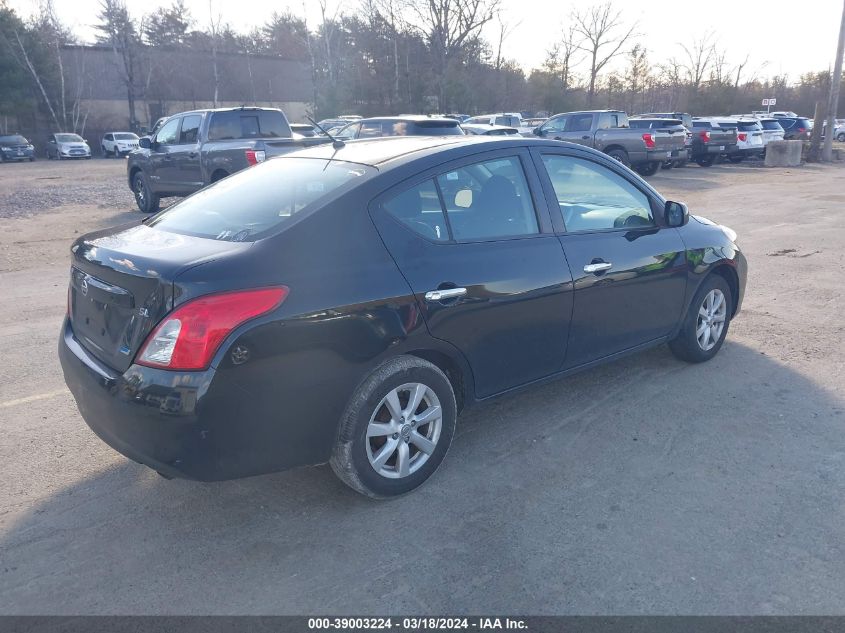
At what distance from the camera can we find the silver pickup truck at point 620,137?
825 inches

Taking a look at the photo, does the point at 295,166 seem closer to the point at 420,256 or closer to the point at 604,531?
the point at 420,256

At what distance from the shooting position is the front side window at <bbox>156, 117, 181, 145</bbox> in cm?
1318

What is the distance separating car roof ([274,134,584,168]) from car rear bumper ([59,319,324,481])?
144cm

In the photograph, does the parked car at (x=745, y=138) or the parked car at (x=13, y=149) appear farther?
the parked car at (x=13, y=149)

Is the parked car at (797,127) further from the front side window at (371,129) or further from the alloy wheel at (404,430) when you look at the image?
the alloy wheel at (404,430)

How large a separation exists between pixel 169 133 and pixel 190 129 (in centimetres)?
78

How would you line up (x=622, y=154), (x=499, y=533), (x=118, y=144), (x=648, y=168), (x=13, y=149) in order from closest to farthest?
(x=499, y=533)
(x=622, y=154)
(x=648, y=168)
(x=13, y=149)
(x=118, y=144)

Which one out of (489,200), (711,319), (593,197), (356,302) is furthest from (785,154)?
(356,302)

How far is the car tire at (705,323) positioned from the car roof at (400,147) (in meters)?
1.61

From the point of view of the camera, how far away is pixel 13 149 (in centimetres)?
3719

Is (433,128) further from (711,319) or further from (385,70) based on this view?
(385,70)

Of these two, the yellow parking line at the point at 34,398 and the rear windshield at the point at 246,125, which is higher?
the rear windshield at the point at 246,125

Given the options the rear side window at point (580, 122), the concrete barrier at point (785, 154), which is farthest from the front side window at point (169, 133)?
the concrete barrier at point (785, 154)

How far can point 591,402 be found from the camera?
179 inches
